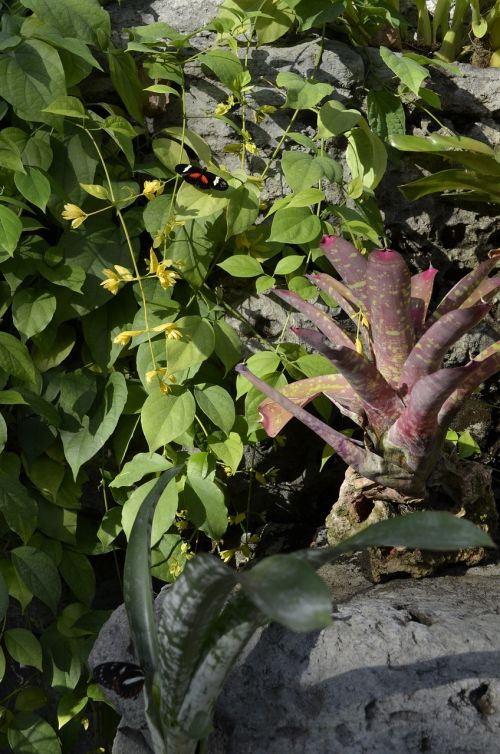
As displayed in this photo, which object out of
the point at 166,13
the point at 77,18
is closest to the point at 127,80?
the point at 77,18

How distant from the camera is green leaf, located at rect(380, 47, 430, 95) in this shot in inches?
61.5

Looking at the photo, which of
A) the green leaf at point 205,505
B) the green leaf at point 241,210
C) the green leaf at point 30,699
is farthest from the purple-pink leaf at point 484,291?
the green leaf at point 30,699

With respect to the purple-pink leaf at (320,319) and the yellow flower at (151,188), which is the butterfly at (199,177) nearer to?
the yellow flower at (151,188)

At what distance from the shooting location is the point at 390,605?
1.20 meters

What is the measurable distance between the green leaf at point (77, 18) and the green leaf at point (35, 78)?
0.07 meters

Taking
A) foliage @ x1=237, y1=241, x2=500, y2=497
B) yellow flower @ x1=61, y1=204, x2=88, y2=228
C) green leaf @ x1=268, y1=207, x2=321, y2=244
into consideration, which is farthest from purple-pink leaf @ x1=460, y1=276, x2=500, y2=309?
yellow flower @ x1=61, y1=204, x2=88, y2=228

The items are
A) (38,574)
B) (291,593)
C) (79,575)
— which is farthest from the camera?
(79,575)

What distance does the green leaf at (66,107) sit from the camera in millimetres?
1441

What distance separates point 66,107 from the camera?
57.4 inches

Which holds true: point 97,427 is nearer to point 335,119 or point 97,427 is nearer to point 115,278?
point 115,278

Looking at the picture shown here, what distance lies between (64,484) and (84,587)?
22 centimetres

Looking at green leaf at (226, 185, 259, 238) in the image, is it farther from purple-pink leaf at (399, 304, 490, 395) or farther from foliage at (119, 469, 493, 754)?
foliage at (119, 469, 493, 754)

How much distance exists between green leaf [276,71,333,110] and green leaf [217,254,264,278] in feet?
1.07

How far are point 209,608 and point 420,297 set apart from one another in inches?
30.7
